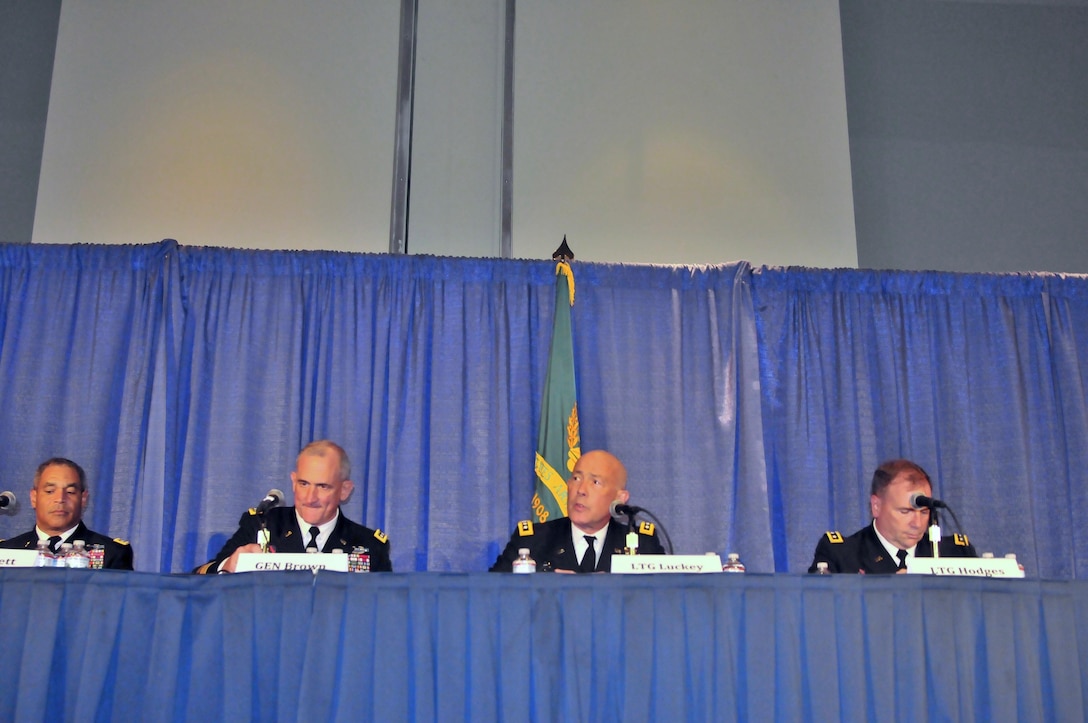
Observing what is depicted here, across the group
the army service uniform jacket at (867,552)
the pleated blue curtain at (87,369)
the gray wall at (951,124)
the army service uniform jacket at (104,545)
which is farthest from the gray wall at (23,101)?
the army service uniform jacket at (867,552)

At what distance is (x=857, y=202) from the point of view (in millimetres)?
6211

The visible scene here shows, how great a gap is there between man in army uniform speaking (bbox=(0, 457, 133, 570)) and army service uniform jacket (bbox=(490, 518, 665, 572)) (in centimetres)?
145

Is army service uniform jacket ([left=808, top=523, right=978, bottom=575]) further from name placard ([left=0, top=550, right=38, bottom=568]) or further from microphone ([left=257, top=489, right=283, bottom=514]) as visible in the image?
name placard ([left=0, top=550, right=38, bottom=568])

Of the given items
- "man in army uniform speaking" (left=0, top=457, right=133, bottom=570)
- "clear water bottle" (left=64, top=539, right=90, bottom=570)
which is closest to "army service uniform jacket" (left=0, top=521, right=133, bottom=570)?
"man in army uniform speaking" (left=0, top=457, right=133, bottom=570)

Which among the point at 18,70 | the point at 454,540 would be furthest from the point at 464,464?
the point at 18,70

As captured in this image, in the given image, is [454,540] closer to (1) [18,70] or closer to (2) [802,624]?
(2) [802,624]

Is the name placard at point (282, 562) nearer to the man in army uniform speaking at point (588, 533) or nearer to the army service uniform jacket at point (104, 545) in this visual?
the man in army uniform speaking at point (588, 533)

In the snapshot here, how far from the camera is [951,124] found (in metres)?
6.32

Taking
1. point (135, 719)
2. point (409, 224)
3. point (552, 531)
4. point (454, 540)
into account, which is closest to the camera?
point (135, 719)

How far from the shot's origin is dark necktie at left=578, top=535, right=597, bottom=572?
4250 millimetres

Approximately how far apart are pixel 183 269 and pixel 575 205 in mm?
1959

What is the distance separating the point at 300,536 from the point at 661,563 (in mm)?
1633

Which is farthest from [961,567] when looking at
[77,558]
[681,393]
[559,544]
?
[77,558]

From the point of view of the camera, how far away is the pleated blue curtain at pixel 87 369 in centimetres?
501
